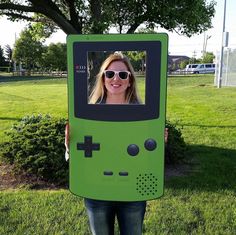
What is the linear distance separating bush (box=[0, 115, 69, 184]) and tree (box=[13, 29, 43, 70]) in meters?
49.0

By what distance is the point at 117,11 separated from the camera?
5707 mm

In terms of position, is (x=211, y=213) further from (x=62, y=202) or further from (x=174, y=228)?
(x=62, y=202)

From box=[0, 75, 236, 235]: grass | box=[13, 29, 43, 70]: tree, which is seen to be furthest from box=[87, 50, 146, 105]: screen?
box=[13, 29, 43, 70]: tree

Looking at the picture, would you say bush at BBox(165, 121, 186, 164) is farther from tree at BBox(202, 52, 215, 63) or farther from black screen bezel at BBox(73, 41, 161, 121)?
tree at BBox(202, 52, 215, 63)

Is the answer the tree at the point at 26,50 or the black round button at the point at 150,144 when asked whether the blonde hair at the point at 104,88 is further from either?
the tree at the point at 26,50

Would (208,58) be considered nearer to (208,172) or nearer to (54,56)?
(54,56)

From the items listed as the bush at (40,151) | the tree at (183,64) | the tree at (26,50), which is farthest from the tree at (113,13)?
the tree at (183,64)

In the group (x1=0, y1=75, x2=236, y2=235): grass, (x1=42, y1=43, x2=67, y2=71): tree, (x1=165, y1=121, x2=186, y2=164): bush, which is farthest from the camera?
(x1=42, y1=43, x2=67, y2=71): tree

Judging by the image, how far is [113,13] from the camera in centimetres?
552

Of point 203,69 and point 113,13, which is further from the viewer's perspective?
point 203,69

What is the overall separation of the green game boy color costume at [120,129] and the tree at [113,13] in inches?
123

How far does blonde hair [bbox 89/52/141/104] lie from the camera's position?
209 cm

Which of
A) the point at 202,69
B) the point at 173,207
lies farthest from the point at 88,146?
the point at 202,69

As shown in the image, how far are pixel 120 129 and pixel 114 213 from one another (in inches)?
22.3
